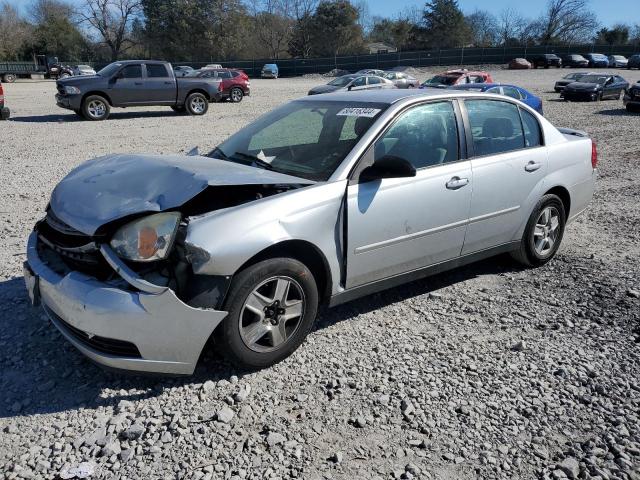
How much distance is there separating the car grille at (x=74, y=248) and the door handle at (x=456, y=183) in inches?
95.2

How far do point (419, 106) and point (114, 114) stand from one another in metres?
17.5

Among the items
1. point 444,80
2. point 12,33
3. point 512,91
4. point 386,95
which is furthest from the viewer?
point 12,33

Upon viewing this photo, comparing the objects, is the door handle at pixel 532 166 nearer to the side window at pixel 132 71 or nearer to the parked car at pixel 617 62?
the side window at pixel 132 71

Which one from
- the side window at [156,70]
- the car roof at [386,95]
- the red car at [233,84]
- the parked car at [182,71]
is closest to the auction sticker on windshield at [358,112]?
the car roof at [386,95]

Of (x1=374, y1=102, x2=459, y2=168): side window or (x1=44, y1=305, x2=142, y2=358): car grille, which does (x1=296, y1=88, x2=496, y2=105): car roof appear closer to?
(x1=374, y1=102, x2=459, y2=168): side window

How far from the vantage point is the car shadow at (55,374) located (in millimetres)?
3047

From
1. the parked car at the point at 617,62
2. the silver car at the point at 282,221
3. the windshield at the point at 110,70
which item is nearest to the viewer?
the silver car at the point at 282,221

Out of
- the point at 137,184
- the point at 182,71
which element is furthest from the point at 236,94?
the point at 137,184

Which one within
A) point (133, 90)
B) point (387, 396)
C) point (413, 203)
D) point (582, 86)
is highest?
point (133, 90)

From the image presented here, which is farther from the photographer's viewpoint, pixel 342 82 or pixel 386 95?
pixel 342 82

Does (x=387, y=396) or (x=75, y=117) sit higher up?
(x=75, y=117)

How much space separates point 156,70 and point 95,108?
257cm

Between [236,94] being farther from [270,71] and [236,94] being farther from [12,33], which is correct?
[12,33]

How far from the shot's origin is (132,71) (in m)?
17.9
